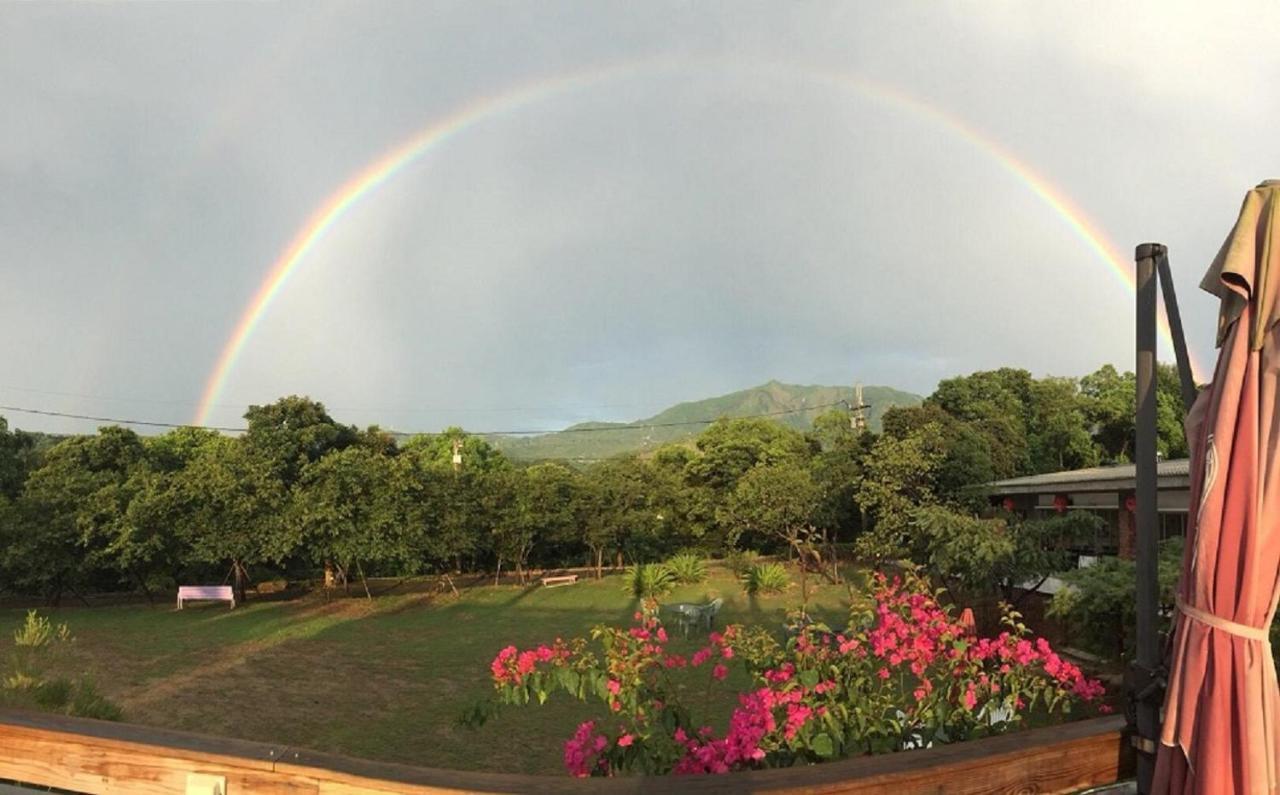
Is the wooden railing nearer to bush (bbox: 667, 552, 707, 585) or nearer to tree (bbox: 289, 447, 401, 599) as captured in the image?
tree (bbox: 289, 447, 401, 599)

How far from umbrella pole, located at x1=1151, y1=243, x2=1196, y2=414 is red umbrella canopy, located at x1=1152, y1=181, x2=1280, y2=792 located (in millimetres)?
326

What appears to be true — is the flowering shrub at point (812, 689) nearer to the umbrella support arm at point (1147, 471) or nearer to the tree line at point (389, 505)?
the umbrella support arm at point (1147, 471)

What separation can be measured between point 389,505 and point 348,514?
0.86 metres

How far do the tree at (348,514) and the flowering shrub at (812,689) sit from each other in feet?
46.3

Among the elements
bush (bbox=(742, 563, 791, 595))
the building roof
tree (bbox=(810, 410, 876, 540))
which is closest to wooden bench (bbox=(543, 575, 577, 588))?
bush (bbox=(742, 563, 791, 595))

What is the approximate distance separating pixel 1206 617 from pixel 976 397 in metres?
35.1

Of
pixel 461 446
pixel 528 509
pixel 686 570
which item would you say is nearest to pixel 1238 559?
pixel 686 570

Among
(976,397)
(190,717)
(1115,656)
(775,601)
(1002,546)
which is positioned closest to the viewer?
(1115,656)

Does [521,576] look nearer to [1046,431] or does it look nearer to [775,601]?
[775,601]

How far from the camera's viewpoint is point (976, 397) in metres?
33.9

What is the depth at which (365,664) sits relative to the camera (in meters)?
10.7

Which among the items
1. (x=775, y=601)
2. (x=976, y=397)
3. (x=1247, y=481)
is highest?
(x=976, y=397)

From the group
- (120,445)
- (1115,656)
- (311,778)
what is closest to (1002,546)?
(1115,656)

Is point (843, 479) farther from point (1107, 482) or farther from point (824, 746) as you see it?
point (824, 746)
